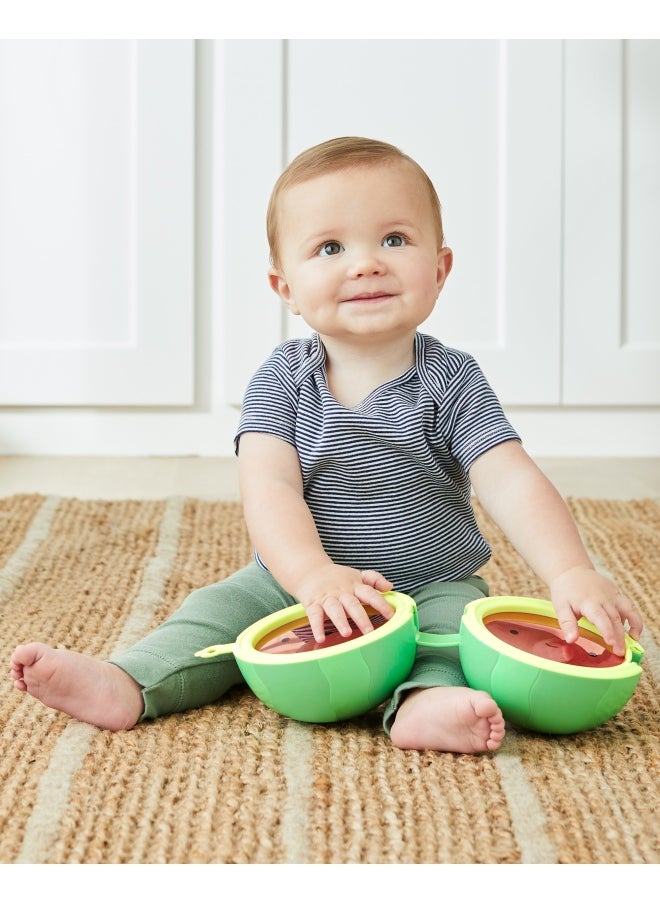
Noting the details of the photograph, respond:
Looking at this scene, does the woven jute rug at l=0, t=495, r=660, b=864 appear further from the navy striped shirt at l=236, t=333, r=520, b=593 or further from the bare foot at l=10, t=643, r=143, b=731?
the navy striped shirt at l=236, t=333, r=520, b=593

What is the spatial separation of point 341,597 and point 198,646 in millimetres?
125

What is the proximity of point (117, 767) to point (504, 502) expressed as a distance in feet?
1.06

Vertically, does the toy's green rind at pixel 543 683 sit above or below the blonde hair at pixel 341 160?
below

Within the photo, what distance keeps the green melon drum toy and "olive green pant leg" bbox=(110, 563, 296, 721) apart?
0.02 metres

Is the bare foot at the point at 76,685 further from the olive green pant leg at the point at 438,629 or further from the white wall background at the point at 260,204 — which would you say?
the white wall background at the point at 260,204

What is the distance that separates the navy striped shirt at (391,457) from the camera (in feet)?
2.62

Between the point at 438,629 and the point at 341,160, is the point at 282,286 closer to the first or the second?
the point at 341,160

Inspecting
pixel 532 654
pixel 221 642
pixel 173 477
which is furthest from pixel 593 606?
pixel 173 477

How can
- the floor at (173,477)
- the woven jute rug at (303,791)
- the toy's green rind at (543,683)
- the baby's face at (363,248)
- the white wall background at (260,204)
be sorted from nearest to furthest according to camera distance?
1. the woven jute rug at (303,791)
2. the toy's green rind at (543,683)
3. the baby's face at (363,248)
4. the floor at (173,477)
5. the white wall background at (260,204)

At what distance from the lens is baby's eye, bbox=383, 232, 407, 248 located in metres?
0.78

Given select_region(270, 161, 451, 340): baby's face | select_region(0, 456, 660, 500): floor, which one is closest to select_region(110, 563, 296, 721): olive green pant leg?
select_region(270, 161, 451, 340): baby's face

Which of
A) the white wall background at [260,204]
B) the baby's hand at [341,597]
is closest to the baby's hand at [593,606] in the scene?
the baby's hand at [341,597]

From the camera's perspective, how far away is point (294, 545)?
72 cm
